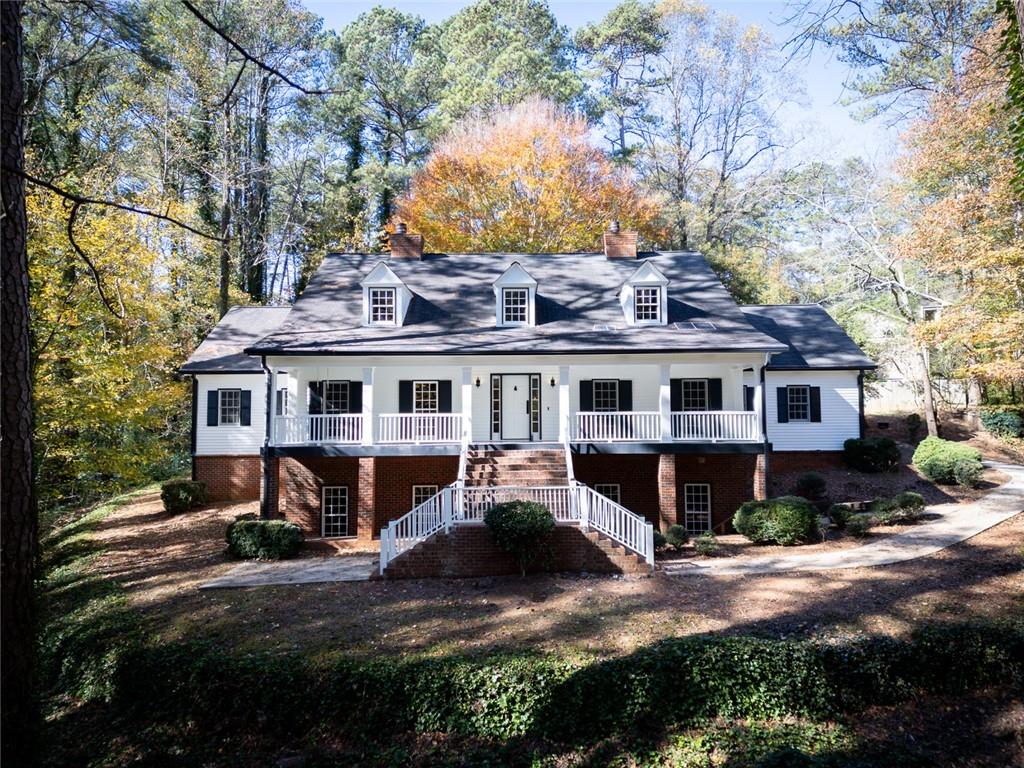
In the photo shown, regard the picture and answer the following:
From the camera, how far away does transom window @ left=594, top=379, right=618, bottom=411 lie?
1706cm

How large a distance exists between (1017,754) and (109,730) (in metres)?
11.1

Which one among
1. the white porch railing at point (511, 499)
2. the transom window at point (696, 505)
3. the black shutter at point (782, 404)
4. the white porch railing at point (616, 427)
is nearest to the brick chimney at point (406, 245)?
the white porch railing at point (616, 427)

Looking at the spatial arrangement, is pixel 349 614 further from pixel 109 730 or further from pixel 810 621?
pixel 810 621

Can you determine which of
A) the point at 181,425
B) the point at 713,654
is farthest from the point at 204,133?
the point at 713,654

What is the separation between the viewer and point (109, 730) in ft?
24.9

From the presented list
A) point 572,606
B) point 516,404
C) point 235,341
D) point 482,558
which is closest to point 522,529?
point 482,558

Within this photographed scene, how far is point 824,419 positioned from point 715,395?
20.5 feet

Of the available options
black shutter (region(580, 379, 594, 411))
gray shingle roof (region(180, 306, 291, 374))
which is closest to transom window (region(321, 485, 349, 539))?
gray shingle roof (region(180, 306, 291, 374))

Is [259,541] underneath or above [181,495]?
underneath

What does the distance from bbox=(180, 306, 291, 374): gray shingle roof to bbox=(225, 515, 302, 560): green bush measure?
641cm

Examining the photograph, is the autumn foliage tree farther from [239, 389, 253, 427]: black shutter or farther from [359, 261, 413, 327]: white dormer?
[239, 389, 253, 427]: black shutter

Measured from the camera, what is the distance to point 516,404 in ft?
55.6

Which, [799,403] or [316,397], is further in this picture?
[799,403]

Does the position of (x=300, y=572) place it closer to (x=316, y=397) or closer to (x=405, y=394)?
(x=316, y=397)
